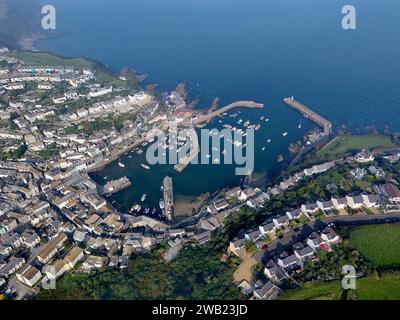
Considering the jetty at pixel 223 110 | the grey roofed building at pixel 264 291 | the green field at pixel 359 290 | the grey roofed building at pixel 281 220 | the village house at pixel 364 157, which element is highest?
the jetty at pixel 223 110

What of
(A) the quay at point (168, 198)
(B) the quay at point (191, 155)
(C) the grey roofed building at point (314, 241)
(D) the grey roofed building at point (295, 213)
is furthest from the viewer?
(B) the quay at point (191, 155)

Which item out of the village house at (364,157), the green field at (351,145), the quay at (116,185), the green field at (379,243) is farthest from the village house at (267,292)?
the green field at (351,145)

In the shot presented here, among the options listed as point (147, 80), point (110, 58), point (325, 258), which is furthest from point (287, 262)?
point (110, 58)

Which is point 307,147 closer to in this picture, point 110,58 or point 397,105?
point 397,105

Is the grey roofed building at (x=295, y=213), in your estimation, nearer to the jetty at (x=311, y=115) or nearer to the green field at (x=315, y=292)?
the green field at (x=315, y=292)

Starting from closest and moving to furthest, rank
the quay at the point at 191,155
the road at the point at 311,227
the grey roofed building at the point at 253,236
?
1. the road at the point at 311,227
2. the grey roofed building at the point at 253,236
3. the quay at the point at 191,155

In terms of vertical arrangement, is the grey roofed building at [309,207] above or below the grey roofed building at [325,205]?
below

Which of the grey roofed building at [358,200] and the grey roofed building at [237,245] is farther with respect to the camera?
the grey roofed building at [358,200]
